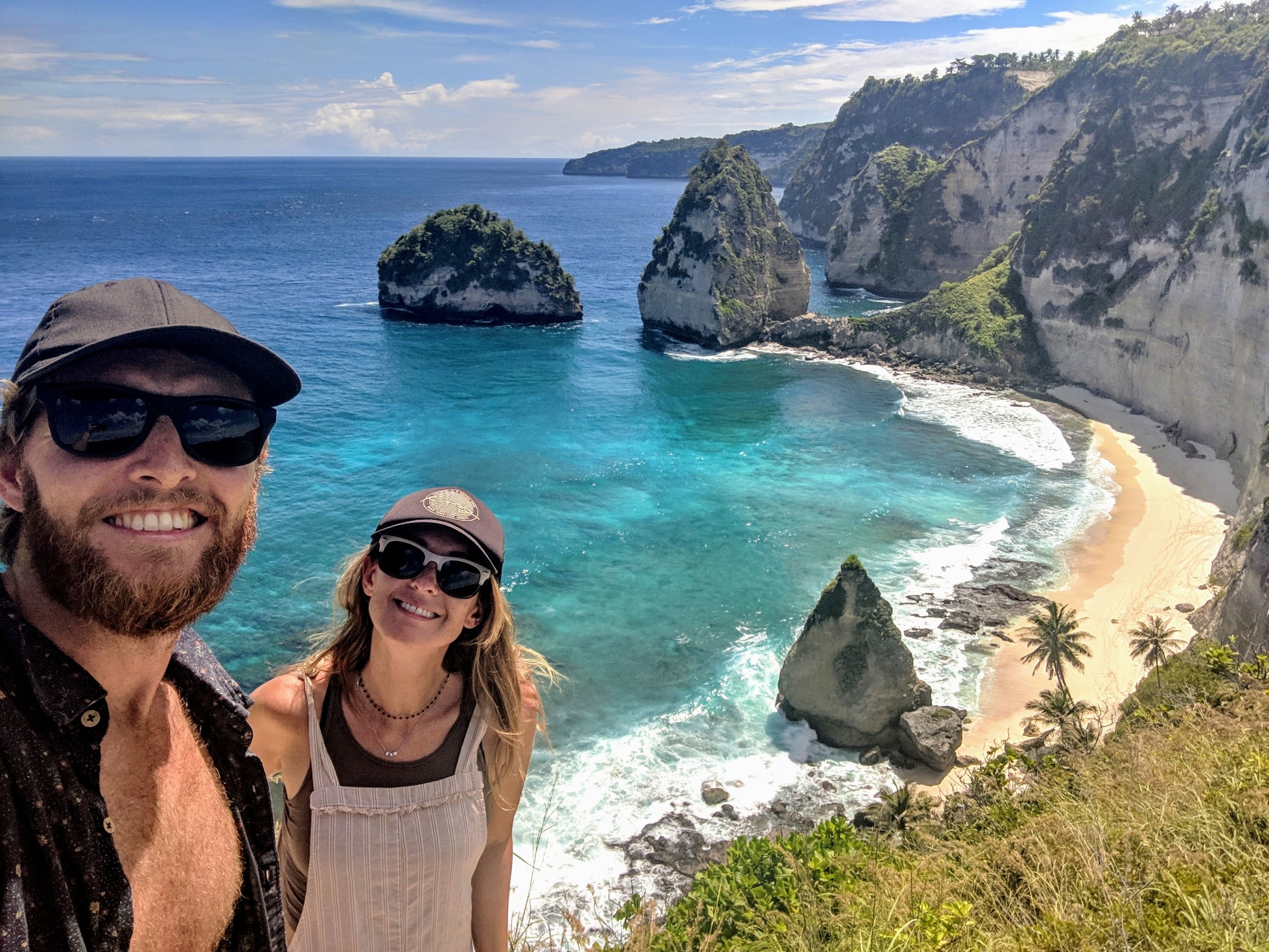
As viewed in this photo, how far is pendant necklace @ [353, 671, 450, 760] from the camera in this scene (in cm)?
412

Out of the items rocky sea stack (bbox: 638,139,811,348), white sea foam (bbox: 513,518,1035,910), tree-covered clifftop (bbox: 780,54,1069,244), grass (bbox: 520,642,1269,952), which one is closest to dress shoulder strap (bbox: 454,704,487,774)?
grass (bbox: 520,642,1269,952)

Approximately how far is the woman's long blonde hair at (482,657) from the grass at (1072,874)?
2.52 metres

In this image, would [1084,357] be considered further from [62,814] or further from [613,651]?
[62,814]

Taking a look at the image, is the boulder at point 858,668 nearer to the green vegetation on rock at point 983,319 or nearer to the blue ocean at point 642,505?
the blue ocean at point 642,505

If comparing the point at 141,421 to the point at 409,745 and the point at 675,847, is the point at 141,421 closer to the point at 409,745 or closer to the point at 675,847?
the point at 409,745

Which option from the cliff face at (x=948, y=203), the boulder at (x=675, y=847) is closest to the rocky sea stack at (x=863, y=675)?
the boulder at (x=675, y=847)

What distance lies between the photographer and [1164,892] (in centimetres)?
591

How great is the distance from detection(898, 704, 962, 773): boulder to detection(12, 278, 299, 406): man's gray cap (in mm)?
22166

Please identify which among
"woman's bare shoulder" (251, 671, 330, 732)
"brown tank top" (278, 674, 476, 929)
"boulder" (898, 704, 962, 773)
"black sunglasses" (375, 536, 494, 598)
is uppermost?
"black sunglasses" (375, 536, 494, 598)

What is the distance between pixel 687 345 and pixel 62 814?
230 feet

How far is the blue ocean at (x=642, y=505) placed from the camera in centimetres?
2280

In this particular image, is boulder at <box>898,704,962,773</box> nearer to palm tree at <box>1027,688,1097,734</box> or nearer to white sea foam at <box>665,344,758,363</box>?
palm tree at <box>1027,688,1097,734</box>

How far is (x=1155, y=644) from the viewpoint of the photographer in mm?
23141

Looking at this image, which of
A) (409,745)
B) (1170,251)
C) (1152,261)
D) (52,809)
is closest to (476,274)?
(1152,261)
